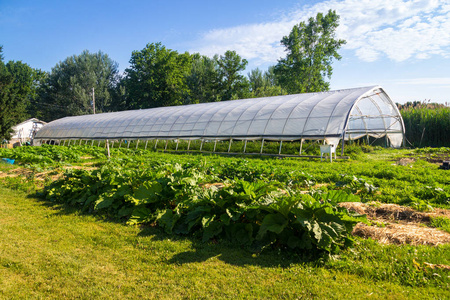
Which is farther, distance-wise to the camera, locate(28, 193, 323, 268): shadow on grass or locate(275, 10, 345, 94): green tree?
locate(275, 10, 345, 94): green tree

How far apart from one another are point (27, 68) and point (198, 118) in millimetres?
46049

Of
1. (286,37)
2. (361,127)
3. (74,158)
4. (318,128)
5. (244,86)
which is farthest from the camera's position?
(244,86)

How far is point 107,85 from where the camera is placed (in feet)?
163

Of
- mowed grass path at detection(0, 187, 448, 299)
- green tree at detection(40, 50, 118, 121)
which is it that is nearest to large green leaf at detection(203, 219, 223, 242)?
mowed grass path at detection(0, 187, 448, 299)

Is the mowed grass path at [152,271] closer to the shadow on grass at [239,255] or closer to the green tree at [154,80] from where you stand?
the shadow on grass at [239,255]

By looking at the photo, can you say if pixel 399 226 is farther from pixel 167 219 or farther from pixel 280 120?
pixel 280 120

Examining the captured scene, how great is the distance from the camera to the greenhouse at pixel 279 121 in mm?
14062

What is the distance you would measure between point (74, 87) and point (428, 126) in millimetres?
45896

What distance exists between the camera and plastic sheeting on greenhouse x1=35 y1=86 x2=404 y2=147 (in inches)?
554

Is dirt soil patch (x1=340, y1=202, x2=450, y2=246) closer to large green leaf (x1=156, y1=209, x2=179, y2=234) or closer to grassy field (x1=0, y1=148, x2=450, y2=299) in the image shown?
grassy field (x1=0, y1=148, x2=450, y2=299)

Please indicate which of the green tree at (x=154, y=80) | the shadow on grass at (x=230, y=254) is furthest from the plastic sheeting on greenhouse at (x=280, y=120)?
the green tree at (x=154, y=80)

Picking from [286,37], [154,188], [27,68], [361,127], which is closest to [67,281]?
[154,188]

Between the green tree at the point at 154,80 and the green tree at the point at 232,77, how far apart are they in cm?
678

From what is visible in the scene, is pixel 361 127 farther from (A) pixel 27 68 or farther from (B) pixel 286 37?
(A) pixel 27 68
